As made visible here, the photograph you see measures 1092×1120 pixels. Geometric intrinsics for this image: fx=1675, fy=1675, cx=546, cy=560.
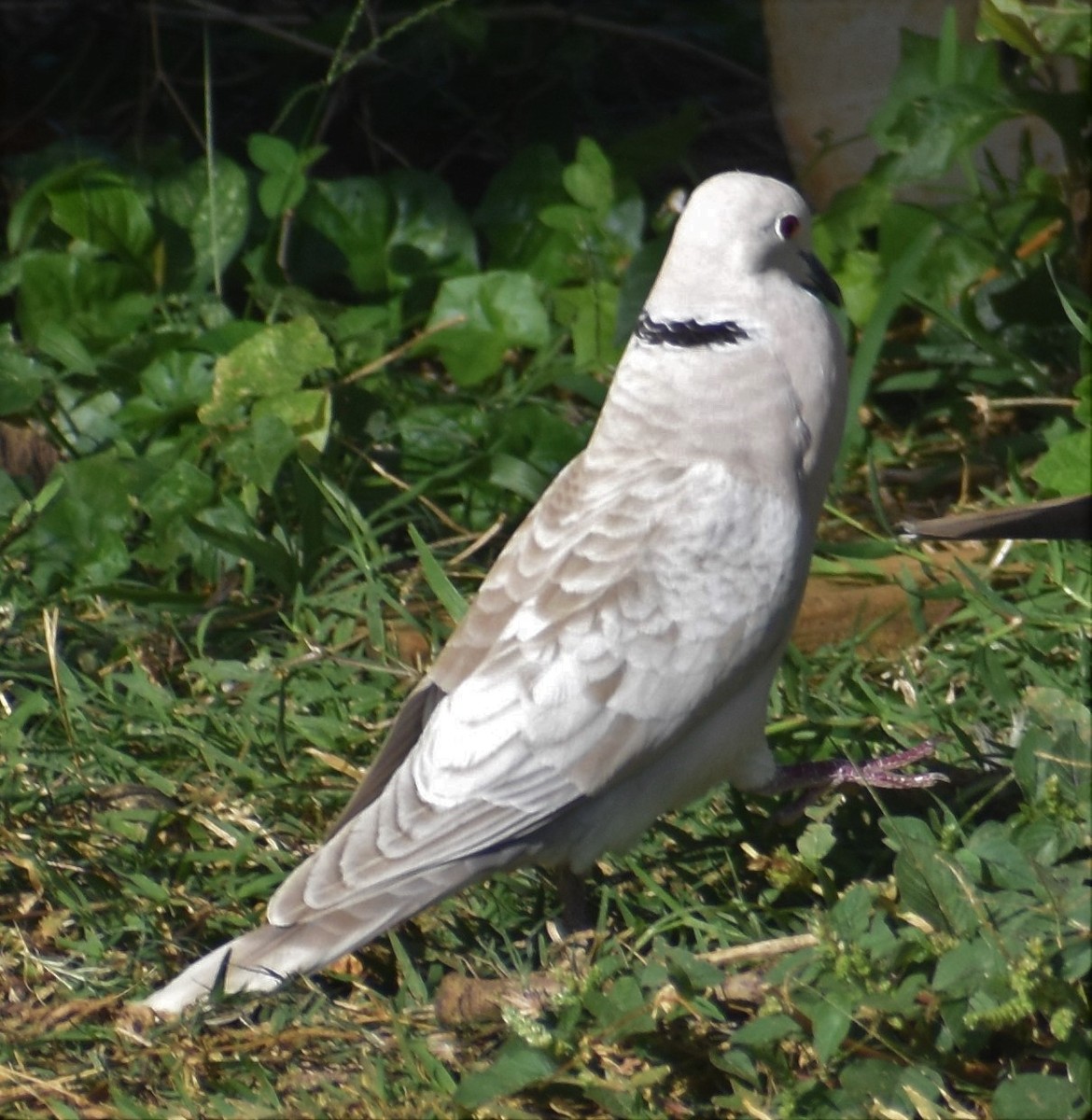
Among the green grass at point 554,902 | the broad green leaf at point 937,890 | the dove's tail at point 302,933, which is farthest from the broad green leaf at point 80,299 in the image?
the broad green leaf at point 937,890

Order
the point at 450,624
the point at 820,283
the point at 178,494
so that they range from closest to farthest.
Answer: the point at 820,283 → the point at 450,624 → the point at 178,494

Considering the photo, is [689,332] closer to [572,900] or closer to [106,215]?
[572,900]

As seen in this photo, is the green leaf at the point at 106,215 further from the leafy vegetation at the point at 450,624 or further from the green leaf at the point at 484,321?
the green leaf at the point at 484,321

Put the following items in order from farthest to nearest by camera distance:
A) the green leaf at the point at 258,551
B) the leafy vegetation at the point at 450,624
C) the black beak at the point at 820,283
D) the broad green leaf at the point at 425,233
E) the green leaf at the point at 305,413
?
the broad green leaf at the point at 425,233 → the green leaf at the point at 305,413 → the green leaf at the point at 258,551 → the black beak at the point at 820,283 → the leafy vegetation at the point at 450,624

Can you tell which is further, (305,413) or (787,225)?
(305,413)

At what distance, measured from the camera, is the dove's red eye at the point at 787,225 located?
2934 mm

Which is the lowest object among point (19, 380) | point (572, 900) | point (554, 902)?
point (554, 902)

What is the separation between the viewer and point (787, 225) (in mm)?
2947

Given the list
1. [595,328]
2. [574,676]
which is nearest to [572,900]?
[574,676]

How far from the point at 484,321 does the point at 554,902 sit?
5.99 feet

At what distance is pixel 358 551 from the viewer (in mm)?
3605

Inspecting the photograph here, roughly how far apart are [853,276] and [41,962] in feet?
8.44

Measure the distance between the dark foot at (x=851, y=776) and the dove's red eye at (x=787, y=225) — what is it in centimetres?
93

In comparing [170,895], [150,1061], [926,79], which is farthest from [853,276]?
[150,1061]
